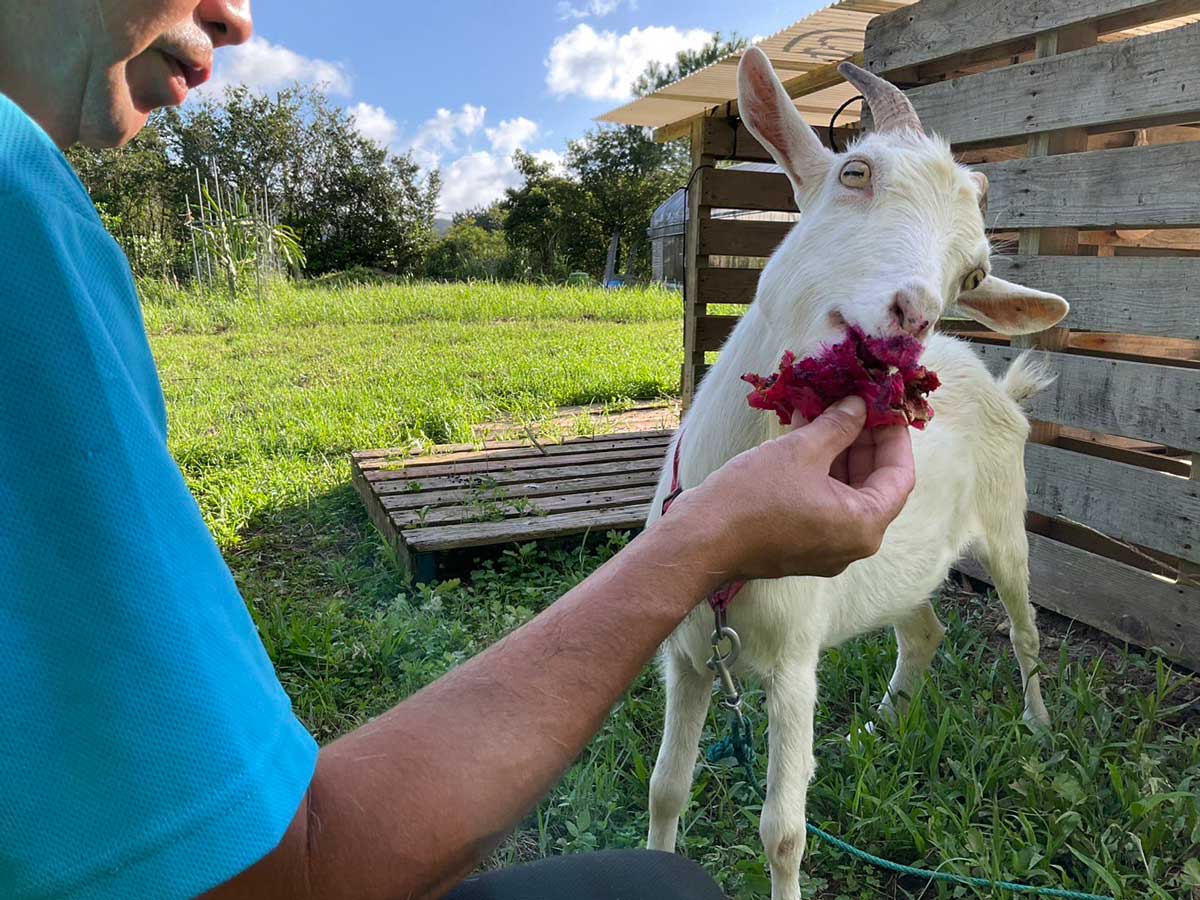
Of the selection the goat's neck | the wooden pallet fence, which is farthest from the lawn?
the goat's neck

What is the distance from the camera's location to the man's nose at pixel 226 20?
3.08ft

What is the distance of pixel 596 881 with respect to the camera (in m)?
1.28

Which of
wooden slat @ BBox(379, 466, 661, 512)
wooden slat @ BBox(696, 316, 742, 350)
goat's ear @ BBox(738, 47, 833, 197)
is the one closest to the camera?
goat's ear @ BBox(738, 47, 833, 197)

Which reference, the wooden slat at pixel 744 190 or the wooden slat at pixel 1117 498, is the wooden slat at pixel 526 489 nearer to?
the wooden slat at pixel 744 190

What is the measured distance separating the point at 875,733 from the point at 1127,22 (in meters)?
2.97

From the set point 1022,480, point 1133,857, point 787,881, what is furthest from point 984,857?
point 1022,480

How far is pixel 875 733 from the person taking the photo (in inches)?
110

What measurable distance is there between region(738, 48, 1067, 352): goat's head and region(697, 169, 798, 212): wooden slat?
3594 millimetres

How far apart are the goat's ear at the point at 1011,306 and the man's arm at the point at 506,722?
1255mm

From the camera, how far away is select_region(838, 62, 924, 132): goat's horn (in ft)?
6.12

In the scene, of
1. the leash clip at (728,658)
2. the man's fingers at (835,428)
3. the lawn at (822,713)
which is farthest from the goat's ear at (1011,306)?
the lawn at (822,713)

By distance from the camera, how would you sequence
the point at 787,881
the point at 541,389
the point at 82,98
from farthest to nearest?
the point at 541,389
the point at 787,881
the point at 82,98

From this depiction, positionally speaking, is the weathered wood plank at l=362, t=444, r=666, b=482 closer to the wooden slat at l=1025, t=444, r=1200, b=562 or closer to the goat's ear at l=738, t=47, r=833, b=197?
the wooden slat at l=1025, t=444, r=1200, b=562

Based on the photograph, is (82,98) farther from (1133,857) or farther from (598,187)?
(598,187)
